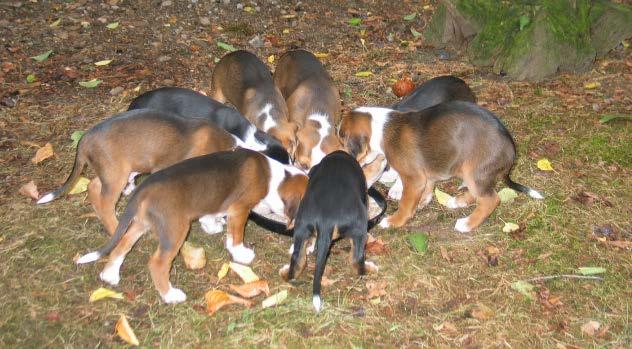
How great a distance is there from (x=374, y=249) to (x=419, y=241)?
15.8 inches

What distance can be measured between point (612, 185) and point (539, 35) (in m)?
2.70

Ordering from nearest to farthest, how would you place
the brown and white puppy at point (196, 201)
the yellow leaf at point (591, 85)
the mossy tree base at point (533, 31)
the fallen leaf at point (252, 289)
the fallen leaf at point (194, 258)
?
the brown and white puppy at point (196, 201)
the fallen leaf at point (252, 289)
the fallen leaf at point (194, 258)
the yellow leaf at point (591, 85)
the mossy tree base at point (533, 31)

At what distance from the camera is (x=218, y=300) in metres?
4.89

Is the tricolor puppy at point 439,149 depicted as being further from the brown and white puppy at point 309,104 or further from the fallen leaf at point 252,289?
the fallen leaf at point 252,289

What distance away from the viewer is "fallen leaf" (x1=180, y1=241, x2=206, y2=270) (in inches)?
208

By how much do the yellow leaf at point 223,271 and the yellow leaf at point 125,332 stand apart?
834 mm

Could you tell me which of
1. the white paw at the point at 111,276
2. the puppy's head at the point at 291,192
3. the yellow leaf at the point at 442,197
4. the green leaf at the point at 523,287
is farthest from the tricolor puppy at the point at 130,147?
the green leaf at the point at 523,287

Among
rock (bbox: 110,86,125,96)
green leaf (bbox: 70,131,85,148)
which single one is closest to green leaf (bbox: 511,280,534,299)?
green leaf (bbox: 70,131,85,148)

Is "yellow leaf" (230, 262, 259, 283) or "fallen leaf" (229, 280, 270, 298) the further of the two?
"yellow leaf" (230, 262, 259, 283)

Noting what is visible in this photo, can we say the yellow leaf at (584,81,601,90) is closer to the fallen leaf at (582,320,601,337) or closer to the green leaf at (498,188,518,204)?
the green leaf at (498,188,518,204)

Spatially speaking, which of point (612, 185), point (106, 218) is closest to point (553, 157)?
point (612, 185)

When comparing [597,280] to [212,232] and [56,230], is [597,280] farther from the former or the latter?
[56,230]

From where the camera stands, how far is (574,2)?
28.1ft

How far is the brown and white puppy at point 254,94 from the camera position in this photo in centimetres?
661
